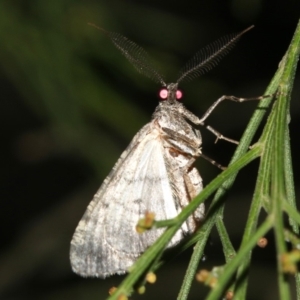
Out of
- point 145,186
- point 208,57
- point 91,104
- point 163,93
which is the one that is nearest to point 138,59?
point 163,93

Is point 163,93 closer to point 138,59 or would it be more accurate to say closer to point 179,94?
point 179,94

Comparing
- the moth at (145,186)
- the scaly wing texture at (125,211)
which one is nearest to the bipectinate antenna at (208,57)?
the moth at (145,186)

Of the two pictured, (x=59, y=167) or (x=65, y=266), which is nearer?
(x=65, y=266)

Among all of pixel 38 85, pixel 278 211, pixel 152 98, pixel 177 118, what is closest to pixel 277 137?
pixel 278 211

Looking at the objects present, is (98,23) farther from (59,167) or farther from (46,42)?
(59,167)

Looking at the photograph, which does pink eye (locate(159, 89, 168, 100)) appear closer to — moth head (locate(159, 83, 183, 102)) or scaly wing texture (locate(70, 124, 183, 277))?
moth head (locate(159, 83, 183, 102))

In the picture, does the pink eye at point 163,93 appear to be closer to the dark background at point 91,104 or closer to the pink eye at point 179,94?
the pink eye at point 179,94

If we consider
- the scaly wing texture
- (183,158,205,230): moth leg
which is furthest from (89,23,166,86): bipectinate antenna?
(183,158,205,230): moth leg
